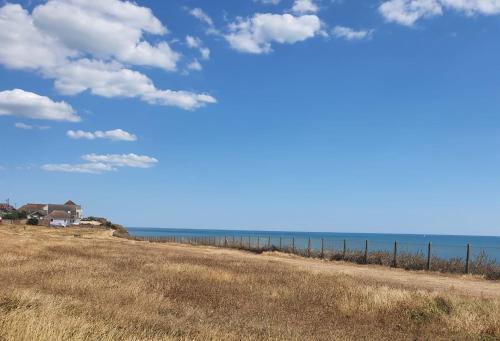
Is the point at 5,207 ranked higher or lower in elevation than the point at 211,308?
higher

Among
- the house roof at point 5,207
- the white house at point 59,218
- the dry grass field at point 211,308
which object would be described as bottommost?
the white house at point 59,218

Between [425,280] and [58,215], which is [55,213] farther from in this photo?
[425,280]

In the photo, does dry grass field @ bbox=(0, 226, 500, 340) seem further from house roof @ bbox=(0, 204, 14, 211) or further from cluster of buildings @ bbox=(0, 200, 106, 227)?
house roof @ bbox=(0, 204, 14, 211)

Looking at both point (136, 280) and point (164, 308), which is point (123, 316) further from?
point (136, 280)

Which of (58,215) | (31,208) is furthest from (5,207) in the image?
(58,215)

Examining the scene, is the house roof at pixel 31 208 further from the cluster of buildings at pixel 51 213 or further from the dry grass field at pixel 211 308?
the dry grass field at pixel 211 308

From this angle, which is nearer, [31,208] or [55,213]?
[55,213]

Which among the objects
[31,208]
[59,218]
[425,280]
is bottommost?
[59,218]

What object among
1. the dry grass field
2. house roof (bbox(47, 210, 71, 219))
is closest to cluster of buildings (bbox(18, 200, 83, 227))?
house roof (bbox(47, 210, 71, 219))

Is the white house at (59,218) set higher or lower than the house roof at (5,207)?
lower

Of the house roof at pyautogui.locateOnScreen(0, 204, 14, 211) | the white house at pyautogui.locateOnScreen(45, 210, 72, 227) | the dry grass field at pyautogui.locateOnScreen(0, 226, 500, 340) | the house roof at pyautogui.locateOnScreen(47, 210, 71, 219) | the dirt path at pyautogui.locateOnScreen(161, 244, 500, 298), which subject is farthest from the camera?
the house roof at pyautogui.locateOnScreen(0, 204, 14, 211)

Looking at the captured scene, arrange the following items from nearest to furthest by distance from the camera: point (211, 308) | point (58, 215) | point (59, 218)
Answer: point (211, 308), point (59, 218), point (58, 215)

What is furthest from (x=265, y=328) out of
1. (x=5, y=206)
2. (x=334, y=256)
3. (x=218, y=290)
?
(x=5, y=206)

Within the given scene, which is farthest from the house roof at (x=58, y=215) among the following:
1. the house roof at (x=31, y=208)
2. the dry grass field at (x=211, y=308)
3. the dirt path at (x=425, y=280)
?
the dry grass field at (x=211, y=308)
